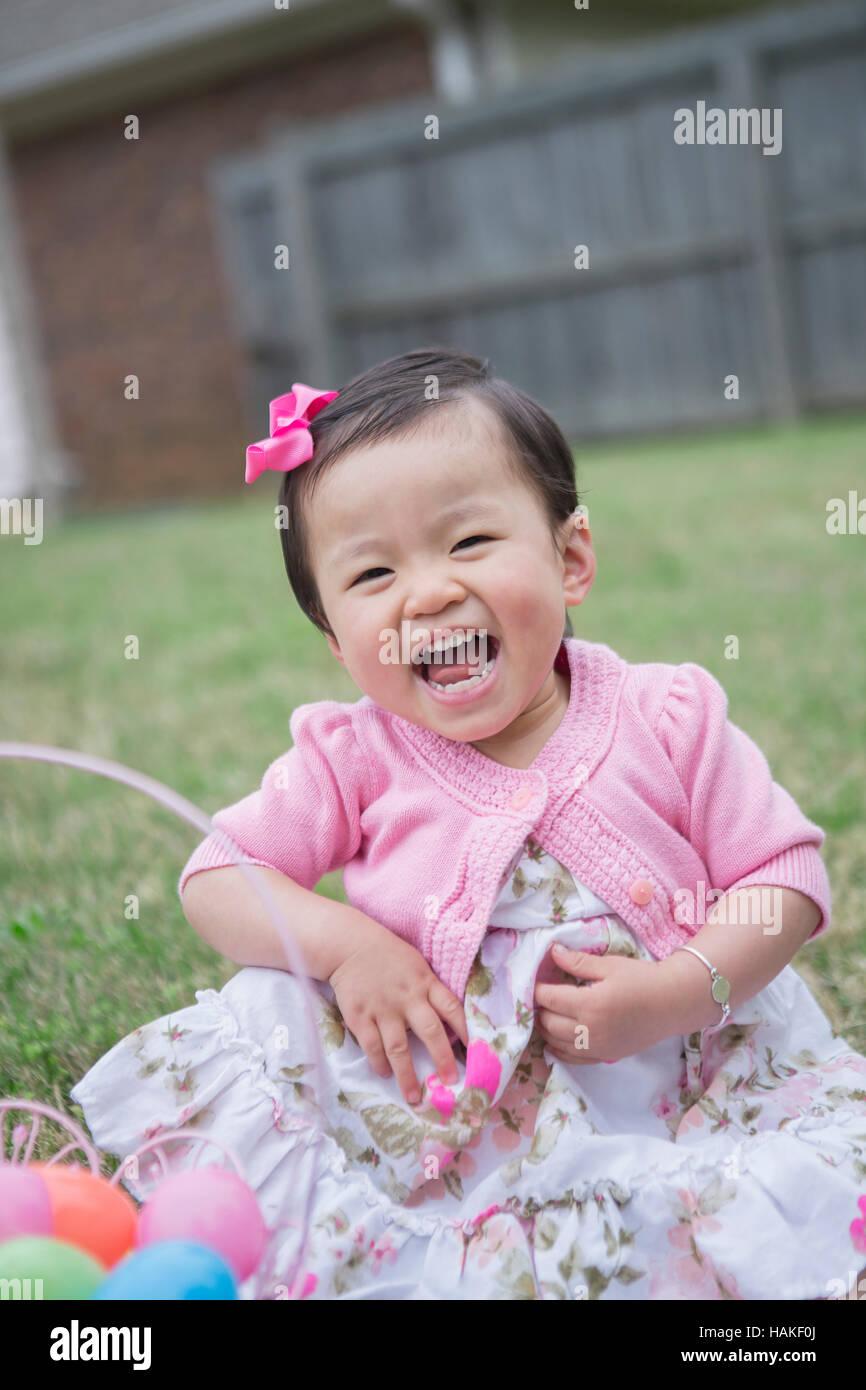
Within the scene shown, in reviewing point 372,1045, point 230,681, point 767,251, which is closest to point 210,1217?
point 372,1045

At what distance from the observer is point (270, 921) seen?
143 centimetres

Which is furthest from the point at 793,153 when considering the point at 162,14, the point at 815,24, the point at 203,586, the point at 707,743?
the point at 707,743

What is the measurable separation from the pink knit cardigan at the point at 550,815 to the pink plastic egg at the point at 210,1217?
0.39m

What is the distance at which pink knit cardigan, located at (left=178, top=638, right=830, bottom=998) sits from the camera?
4.71 feet

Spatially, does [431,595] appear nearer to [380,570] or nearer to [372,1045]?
[380,570]

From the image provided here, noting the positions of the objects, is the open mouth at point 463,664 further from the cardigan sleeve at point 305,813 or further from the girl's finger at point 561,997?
the girl's finger at point 561,997

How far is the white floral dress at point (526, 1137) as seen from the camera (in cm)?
126

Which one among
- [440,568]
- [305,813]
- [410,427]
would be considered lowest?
[305,813]

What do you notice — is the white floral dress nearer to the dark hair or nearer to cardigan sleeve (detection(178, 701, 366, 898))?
cardigan sleeve (detection(178, 701, 366, 898))

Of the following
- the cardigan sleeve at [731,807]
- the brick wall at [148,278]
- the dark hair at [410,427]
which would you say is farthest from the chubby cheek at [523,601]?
the brick wall at [148,278]

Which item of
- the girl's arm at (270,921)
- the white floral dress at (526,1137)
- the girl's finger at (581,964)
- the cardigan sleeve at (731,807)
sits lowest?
the white floral dress at (526,1137)

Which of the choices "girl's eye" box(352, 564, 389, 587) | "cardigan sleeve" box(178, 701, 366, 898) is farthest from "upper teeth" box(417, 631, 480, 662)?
"cardigan sleeve" box(178, 701, 366, 898)

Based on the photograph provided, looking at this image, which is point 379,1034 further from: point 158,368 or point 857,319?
point 158,368

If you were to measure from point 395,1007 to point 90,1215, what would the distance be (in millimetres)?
404
